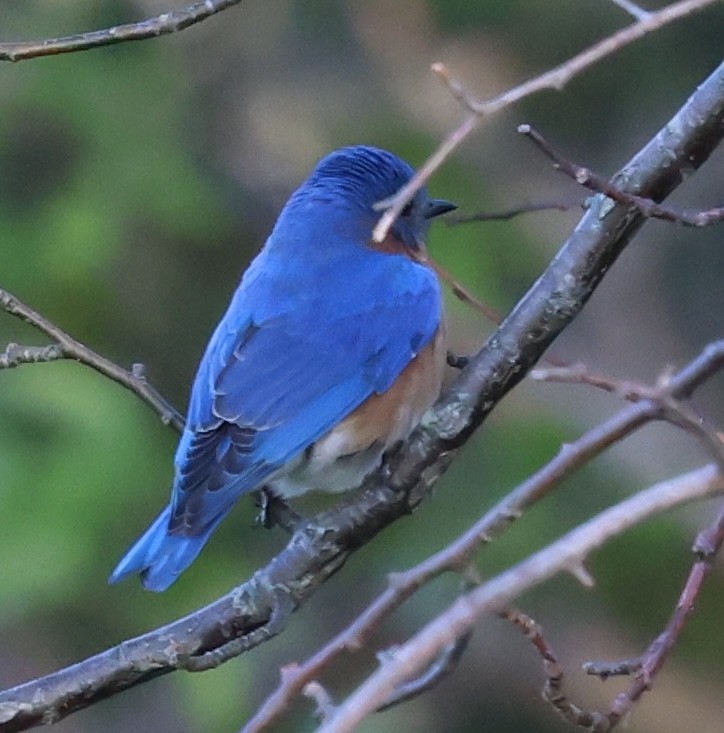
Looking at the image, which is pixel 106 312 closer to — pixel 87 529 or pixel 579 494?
pixel 87 529

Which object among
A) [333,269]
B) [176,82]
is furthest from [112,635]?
[176,82]

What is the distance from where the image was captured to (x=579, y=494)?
171 inches

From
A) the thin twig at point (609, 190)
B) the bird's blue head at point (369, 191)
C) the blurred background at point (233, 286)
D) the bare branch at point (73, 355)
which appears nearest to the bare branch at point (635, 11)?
the thin twig at point (609, 190)

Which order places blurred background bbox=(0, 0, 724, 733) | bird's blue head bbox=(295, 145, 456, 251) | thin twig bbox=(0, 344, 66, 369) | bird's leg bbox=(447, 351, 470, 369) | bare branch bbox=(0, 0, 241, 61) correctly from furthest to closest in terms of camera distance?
blurred background bbox=(0, 0, 724, 733), bird's blue head bbox=(295, 145, 456, 251), bird's leg bbox=(447, 351, 470, 369), thin twig bbox=(0, 344, 66, 369), bare branch bbox=(0, 0, 241, 61)

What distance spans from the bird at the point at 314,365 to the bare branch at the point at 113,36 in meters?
0.90

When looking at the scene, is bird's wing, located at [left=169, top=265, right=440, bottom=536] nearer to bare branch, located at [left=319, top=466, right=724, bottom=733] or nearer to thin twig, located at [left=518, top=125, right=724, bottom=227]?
thin twig, located at [left=518, top=125, right=724, bottom=227]

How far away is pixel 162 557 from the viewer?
273cm

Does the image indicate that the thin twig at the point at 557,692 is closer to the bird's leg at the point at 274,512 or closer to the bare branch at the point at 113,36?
the bird's leg at the point at 274,512

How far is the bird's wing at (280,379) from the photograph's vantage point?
Result: 9.21 feet

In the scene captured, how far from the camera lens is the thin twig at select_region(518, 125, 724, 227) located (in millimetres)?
1887

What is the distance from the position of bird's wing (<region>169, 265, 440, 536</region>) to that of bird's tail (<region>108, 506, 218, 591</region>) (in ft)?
0.08

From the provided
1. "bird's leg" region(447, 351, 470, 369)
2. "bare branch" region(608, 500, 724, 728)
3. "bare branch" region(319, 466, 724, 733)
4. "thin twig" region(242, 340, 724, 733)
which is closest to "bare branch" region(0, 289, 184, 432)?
"bird's leg" region(447, 351, 470, 369)

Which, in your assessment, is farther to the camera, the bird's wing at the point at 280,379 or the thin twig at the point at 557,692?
the bird's wing at the point at 280,379

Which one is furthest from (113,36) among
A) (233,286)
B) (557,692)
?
(233,286)
